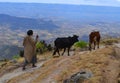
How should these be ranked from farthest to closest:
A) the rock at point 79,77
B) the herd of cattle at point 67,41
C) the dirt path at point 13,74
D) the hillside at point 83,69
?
1. the herd of cattle at point 67,41
2. the dirt path at point 13,74
3. the hillside at point 83,69
4. the rock at point 79,77

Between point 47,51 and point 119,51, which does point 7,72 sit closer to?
point 119,51

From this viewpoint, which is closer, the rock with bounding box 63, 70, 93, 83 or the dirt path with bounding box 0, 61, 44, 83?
the rock with bounding box 63, 70, 93, 83

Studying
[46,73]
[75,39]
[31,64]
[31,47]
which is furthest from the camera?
[75,39]

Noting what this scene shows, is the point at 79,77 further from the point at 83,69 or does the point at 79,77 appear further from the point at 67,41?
the point at 67,41

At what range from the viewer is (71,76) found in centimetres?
1462

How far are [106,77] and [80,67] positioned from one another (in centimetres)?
166

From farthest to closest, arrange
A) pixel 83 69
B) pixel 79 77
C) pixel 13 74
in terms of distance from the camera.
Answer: pixel 13 74
pixel 83 69
pixel 79 77

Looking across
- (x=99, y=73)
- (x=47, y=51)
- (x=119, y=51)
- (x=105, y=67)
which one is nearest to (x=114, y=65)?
(x=105, y=67)

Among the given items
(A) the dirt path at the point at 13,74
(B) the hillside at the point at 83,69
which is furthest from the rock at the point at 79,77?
(A) the dirt path at the point at 13,74

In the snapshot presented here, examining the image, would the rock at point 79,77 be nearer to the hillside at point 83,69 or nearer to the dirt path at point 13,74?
the hillside at point 83,69

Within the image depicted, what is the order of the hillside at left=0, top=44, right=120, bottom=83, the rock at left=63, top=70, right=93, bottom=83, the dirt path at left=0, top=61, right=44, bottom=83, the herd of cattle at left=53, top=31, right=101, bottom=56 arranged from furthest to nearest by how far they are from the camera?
the herd of cattle at left=53, top=31, right=101, bottom=56
the dirt path at left=0, top=61, right=44, bottom=83
the hillside at left=0, top=44, right=120, bottom=83
the rock at left=63, top=70, right=93, bottom=83

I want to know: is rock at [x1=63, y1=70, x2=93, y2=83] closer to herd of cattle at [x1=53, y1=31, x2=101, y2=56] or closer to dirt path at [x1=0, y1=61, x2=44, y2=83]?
dirt path at [x1=0, y1=61, x2=44, y2=83]

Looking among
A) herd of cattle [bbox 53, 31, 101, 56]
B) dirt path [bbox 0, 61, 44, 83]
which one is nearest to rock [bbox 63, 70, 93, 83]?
dirt path [bbox 0, 61, 44, 83]

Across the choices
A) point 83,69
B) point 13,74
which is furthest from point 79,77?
point 13,74
